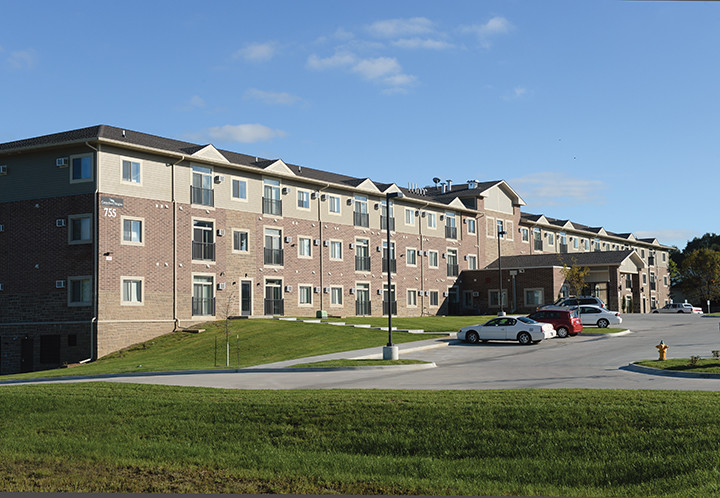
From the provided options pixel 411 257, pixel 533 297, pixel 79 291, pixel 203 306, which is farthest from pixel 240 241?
pixel 533 297

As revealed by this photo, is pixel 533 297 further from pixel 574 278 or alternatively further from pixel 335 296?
pixel 335 296

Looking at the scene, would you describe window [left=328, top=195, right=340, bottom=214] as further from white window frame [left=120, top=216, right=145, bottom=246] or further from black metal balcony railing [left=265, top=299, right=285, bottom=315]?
white window frame [left=120, top=216, right=145, bottom=246]

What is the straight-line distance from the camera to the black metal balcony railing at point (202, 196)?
4302 cm

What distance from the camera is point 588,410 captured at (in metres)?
13.2

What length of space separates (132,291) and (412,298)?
84.5ft

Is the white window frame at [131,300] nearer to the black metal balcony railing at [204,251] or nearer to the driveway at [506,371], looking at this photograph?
the black metal balcony railing at [204,251]

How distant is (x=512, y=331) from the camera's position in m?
36.2

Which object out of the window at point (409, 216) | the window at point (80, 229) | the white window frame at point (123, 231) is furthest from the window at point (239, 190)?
the window at point (409, 216)

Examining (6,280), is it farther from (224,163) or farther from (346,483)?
(346,483)

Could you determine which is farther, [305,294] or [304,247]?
[304,247]

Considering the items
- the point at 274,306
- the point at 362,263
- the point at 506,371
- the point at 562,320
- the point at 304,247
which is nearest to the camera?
the point at 506,371

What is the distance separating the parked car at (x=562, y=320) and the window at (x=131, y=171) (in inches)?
880

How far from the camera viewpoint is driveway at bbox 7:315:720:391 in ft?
64.6

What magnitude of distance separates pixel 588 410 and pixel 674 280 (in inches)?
4403
